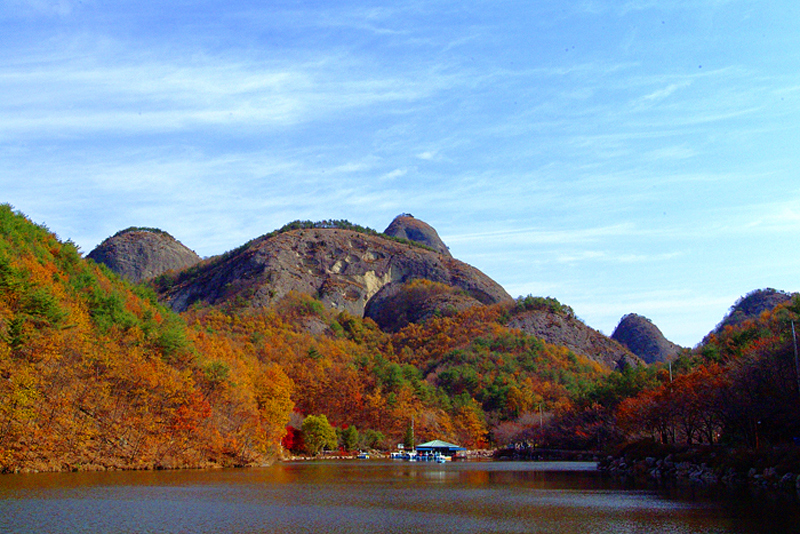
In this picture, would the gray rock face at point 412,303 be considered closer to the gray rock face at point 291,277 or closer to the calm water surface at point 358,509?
the gray rock face at point 291,277

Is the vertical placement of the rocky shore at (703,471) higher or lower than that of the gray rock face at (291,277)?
lower

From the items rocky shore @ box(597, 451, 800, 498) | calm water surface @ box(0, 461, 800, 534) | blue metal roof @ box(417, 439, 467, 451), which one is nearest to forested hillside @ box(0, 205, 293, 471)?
calm water surface @ box(0, 461, 800, 534)

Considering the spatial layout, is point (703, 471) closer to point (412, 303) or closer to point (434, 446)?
point (434, 446)

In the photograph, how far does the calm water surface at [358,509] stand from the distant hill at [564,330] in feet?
413

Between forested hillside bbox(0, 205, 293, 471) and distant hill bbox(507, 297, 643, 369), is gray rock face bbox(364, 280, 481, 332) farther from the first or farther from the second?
forested hillside bbox(0, 205, 293, 471)

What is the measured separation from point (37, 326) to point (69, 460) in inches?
380

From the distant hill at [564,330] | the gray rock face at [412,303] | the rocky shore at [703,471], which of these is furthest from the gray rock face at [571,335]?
the rocky shore at [703,471]

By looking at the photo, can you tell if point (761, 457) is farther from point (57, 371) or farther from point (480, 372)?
point (480, 372)

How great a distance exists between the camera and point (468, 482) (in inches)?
1852

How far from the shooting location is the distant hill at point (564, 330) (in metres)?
165

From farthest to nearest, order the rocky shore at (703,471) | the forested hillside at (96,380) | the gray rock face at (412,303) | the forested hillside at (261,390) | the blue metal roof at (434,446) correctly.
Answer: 1. the gray rock face at (412,303)
2. the blue metal roof at (434,446)
3. the forested hillside at (261,390)
4. the forested hillside at (96,380)
5. the rocky shore at (703,471)

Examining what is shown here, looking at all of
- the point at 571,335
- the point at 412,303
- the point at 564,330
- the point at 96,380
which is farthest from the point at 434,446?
the point at 412,303

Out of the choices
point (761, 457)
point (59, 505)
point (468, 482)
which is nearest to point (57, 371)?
point (59, 505)

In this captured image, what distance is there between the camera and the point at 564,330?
168750mm
